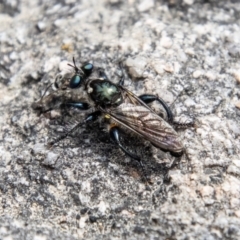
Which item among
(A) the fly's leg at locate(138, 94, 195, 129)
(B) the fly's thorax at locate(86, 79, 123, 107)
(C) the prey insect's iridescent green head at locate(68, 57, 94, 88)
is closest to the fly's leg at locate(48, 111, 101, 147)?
(B) the fly's thorax at locate(86, 79, 123, 107)

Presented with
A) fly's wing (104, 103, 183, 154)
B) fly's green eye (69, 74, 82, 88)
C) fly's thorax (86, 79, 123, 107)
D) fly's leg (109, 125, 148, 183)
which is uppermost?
fly's green eye (69, 74, 82, 88)

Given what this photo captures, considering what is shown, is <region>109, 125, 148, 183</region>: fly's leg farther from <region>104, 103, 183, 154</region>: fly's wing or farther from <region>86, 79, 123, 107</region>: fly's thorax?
<region>86, 79, 123, 107</region>: fly's thorax

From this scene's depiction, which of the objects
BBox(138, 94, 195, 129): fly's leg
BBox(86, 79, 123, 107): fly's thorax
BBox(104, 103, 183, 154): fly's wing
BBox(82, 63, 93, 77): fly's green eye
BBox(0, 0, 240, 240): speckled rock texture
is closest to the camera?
BBox(0, 0, 240, 240): speckled rock texture

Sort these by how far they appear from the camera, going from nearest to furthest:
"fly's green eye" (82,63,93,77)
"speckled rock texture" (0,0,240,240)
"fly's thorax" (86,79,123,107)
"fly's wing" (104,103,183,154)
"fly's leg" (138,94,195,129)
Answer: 1. "speckled rock texture" (0,0,240,240)
2. "fly's wing" (104,103,183,154)
3. "fly's leg" (138,94,195,129)
4. "fly's thorax" (86,79,123,107)
5. "fly's green eye" (82,63,93,77)

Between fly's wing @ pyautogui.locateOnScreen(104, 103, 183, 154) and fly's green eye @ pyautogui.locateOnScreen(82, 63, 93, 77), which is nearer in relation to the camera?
fly's wing @ pyautogui.locateOnScreen(104, 103, 183, 154)

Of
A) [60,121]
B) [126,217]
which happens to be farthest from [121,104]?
[126,217]

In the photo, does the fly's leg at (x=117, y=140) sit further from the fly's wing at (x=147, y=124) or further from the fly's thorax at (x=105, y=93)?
Answer: the fly's thorax at (x=105, y=93)

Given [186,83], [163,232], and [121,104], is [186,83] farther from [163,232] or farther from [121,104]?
[163,232]

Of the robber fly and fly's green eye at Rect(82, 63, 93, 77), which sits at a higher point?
fly's green eye at Rect(82, 63, 93, 77)
